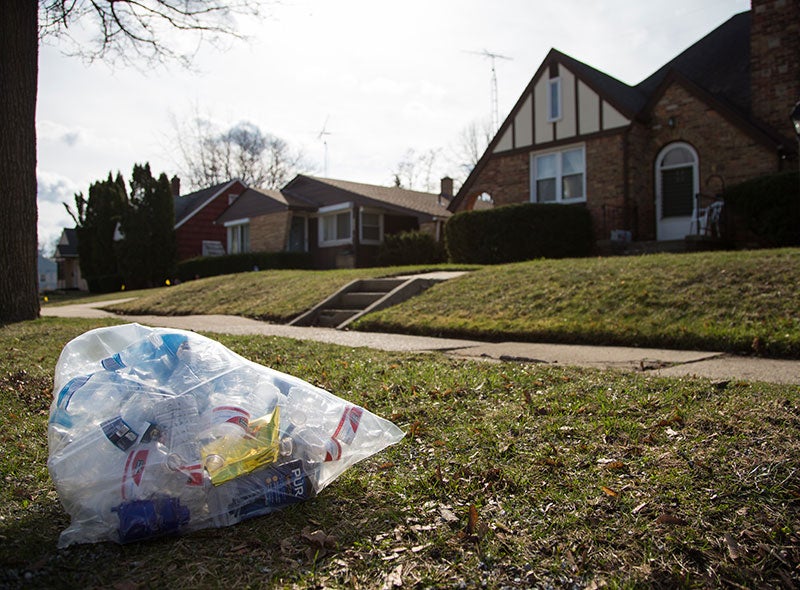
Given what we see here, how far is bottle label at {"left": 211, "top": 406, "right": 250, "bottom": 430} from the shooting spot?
224 cm

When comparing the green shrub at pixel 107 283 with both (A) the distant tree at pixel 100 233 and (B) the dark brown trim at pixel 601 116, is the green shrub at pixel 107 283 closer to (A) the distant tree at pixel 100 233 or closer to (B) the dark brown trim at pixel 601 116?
(A) the distant tree at pixel 100 233

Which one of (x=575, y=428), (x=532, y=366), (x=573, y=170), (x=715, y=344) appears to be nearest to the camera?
(x=575, y=428)

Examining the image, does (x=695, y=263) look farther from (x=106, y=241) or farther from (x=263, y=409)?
(x=106, y=241)

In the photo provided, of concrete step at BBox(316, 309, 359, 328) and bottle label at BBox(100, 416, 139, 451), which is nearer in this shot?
bottle label at BBox(100, 416, 139, 451)

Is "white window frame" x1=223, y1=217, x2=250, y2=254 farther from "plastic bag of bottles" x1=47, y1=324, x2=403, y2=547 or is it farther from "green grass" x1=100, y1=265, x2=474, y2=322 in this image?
"plastic bag of bottles" x1=47, y1=324, x2=403, y2=547

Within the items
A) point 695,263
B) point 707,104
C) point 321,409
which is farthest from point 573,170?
point 321,409

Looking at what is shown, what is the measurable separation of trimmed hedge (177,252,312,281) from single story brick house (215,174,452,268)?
2.84 feet

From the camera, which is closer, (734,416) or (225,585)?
(225,585)

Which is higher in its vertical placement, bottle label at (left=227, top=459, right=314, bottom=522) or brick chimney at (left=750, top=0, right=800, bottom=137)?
brick chimney at (left=750, top=0, right=800, bottom=137)

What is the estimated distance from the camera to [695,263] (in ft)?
26.3

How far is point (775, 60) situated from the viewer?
47.1 ft

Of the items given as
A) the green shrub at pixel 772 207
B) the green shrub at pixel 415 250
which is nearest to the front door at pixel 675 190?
the green shrub at pixel 772 207

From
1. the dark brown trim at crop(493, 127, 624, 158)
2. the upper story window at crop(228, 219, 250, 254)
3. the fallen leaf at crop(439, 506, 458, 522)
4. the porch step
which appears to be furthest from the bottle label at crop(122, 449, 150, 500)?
the upper story window at crop(228, 219, 250, 254)

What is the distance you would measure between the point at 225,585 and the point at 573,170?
1677 cm
